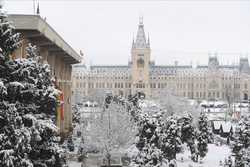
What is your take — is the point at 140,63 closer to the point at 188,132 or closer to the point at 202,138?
the point at 202,138

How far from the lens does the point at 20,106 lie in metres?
9.52

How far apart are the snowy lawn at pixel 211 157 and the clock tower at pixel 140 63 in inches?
3179

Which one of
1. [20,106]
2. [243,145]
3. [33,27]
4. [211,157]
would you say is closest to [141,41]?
[211,157]

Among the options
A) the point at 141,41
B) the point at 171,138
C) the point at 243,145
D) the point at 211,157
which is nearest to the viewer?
the point at 243,145

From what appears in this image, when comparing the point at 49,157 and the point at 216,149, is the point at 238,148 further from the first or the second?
the point at 216,149

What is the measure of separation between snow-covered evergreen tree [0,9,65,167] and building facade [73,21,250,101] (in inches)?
4314

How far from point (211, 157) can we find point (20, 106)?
2781 centimetres

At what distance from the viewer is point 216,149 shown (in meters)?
40.3

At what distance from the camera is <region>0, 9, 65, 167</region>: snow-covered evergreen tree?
8.96m

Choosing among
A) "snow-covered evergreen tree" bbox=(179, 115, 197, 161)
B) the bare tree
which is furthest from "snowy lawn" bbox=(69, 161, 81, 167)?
"snow-covered evergreen tree" bbox=(179, 115, 197, 161)

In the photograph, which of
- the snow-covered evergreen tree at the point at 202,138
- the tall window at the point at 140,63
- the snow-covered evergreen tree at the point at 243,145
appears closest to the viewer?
the snow-covered evergreen tree at the point at 243,145

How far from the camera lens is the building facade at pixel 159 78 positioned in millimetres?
123312

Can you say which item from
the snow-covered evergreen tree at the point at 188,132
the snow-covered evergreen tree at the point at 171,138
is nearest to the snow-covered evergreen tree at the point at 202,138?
the snow-covered evergreen tree at the point at 188,132

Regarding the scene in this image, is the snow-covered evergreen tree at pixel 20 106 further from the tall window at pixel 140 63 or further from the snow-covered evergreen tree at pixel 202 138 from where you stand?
the tall window at pixel 140 63
